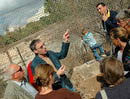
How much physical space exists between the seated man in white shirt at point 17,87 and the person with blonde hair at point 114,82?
1132 mm

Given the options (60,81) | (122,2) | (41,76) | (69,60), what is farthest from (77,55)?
(41,76)

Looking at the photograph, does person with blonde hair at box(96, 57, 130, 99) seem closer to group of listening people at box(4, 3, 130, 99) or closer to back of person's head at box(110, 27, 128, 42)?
group of listening people at box(4, 3, 130, 99)

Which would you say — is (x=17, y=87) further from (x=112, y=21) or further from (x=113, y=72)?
(x=112, y=21)

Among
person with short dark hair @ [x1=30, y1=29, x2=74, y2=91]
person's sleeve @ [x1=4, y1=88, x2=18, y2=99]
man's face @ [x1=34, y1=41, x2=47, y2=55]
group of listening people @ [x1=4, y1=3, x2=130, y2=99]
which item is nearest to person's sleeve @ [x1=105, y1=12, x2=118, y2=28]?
group of listening people @ [x1=4, y1=3, x2=130, y2=99]

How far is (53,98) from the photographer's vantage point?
162 centimetres

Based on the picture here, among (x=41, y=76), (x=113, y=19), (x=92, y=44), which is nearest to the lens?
(x=41, y=76)

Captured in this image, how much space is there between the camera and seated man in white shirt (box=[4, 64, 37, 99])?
6.94 feet

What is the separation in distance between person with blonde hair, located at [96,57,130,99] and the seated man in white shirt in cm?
113

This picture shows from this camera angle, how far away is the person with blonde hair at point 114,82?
1509 millimetres

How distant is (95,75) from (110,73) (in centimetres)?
275

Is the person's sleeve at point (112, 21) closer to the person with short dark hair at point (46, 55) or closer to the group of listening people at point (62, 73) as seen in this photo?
the group of listening people at point (62, 73)

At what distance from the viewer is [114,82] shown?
5.18 feet

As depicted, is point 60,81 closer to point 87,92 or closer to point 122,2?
point 87,92

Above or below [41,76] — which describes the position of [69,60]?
below
